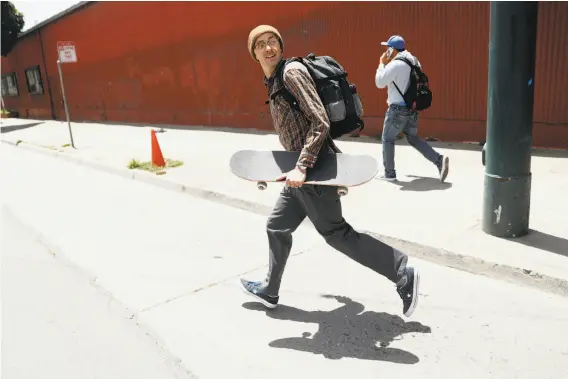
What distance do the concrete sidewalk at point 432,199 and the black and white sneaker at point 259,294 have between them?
1.47 metres

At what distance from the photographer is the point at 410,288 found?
121 inches

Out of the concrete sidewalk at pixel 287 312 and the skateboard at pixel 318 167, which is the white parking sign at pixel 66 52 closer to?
the concrete sidewalk at pixel 287 312

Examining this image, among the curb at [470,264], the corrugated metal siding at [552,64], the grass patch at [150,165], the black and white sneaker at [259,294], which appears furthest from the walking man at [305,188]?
the grass patch at [150,165]

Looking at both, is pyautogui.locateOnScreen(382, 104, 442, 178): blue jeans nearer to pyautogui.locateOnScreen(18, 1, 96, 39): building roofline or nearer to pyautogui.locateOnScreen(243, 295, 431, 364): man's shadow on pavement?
pyautogui.locateOnScreen(243, 295, 431, 364): man's shadow on pavement

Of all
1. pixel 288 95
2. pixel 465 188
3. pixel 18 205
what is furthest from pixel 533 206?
pixel 18 205

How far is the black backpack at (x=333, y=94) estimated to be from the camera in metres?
2.86

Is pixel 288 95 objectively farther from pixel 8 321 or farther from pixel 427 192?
pixel 427 192

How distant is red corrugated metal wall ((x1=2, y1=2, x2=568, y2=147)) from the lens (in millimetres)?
7664

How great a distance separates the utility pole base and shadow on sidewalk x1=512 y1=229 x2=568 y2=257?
0.07m

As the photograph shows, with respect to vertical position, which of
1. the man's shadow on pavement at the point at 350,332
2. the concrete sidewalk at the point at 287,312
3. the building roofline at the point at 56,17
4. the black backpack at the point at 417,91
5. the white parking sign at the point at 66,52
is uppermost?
the building roofline at the point at 56,17

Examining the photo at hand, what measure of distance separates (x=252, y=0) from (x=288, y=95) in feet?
32.4

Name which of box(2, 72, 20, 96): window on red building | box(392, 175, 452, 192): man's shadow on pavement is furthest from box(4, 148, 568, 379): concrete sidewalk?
box(2, 72, 20, 96): window on red building

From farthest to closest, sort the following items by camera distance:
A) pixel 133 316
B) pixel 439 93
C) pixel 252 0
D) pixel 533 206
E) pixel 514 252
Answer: pixel 252 0
pixel 439 93
pixel 533 206
pixel 514 252
pixel 133 316

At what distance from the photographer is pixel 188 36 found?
47.3ft
